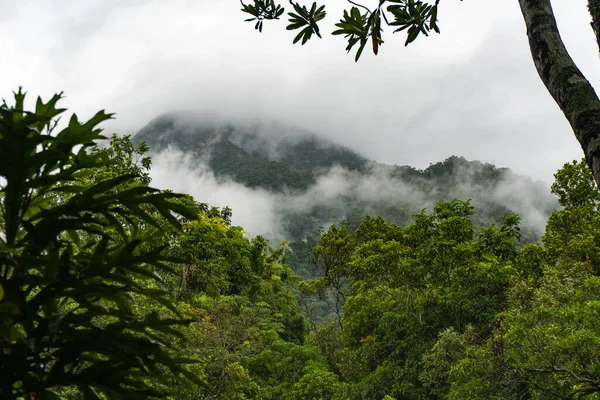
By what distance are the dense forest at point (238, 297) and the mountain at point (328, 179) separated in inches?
908

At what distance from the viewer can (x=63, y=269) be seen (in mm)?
1009

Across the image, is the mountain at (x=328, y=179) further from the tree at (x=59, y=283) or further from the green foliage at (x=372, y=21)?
the tree at (x=59, y=283)

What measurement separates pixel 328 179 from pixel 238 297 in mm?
67044

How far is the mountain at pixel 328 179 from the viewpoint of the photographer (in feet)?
181

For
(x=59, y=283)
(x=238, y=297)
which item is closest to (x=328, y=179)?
(x=238, y=297)

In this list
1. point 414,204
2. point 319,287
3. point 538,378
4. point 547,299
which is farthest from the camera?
point 414,204

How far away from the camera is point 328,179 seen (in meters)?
81.4

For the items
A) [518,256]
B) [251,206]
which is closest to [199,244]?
[518,256]

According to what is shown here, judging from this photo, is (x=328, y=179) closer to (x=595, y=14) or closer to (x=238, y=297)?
(x=238, y=297)

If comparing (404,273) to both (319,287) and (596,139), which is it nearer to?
(319,287)

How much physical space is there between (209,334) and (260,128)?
116 metres

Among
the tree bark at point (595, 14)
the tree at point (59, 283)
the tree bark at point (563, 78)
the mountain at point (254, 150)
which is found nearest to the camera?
the tree at point (59, 283)

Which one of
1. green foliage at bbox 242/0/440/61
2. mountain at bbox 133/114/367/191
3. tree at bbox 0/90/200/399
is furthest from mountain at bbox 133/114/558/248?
tree at bbox 0/90/200/399

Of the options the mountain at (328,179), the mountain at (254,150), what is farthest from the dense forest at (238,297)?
the mountain at (254,150)
